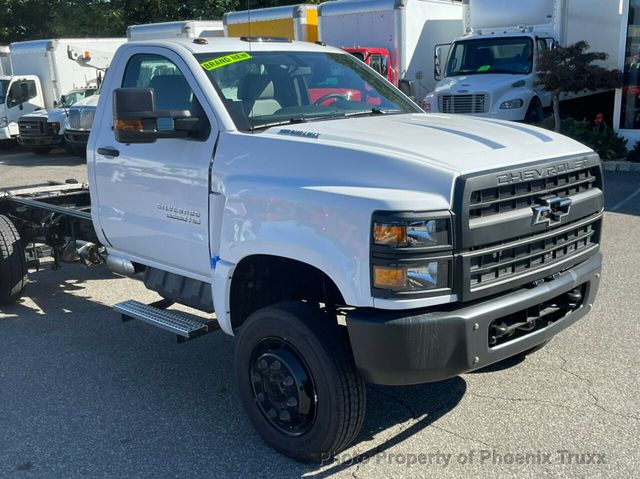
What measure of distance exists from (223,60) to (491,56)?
11841 mm

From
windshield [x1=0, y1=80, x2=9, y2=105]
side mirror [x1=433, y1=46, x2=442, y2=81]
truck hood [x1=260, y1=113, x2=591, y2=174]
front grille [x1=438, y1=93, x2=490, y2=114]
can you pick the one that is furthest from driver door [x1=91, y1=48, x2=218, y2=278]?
windshield [x1=0, y1=80, x2=9, y2=105]

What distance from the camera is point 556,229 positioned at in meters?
3.64

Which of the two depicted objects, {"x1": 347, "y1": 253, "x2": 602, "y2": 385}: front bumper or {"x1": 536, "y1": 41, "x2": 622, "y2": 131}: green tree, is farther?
{"x1": 536, "y1": 41, "x2": 622, "y2": 131}: green tree

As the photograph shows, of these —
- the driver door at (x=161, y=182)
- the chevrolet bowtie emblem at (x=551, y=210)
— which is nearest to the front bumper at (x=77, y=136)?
the driver door at (x=161, y=182)

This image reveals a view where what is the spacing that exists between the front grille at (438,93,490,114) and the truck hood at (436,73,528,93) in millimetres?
121

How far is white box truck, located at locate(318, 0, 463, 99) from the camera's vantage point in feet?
54.0

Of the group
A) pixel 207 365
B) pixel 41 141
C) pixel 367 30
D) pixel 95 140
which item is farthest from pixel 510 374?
pixel 41 141

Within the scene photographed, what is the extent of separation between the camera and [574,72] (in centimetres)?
1358

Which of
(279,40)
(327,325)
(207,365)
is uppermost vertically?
(279,40)

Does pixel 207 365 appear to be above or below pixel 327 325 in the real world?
below

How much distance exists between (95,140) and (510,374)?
326 centimetres

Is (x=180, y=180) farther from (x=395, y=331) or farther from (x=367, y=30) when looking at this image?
(x=367, y=30)

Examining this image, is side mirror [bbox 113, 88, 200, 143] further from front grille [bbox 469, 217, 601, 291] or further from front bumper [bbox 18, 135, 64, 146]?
front bumper [bbox 18, 135, 64, 146]

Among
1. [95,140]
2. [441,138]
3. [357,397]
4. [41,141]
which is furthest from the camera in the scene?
[41,141]
